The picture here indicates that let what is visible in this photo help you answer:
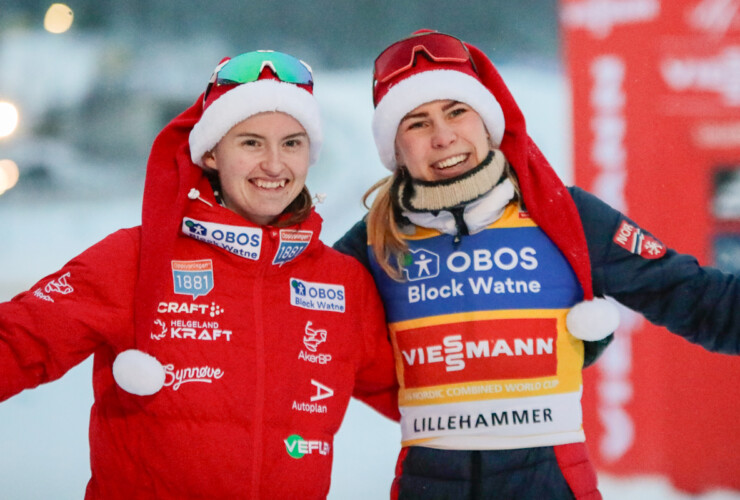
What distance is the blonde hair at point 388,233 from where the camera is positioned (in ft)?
6.57

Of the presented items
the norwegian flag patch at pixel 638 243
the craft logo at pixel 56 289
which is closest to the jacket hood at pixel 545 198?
the norwegian flag patch at pixel 638 243

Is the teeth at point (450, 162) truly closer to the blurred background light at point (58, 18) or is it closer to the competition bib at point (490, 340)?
the competition bib at point (490, 340)

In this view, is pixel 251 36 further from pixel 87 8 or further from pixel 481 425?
pixel 481 425

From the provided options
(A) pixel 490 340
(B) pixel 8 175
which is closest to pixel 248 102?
(A) pixel 490 340

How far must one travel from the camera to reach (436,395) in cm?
187

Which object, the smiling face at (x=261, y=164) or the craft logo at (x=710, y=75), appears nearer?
the smiling face at (x=261, y=164)

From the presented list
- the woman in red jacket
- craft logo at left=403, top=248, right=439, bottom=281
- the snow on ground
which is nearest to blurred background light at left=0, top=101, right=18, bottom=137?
the snow on ground

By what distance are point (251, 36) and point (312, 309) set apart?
200 centimetres

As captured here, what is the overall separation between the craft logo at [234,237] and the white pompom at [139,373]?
0.30 meters

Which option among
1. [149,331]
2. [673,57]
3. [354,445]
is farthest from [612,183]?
[149,331]

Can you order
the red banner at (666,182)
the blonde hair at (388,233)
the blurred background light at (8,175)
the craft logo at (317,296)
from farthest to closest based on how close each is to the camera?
the blurred background light at (8,175) < the red banner at (666,182) < the blonde hair at (388,233) < the craft logo at (317,296)

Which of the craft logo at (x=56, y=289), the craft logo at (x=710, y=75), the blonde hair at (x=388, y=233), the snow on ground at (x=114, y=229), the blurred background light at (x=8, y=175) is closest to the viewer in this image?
the craft logo at (x=56, y=289)

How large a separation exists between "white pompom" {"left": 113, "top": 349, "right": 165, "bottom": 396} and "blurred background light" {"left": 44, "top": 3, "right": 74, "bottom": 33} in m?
2.33

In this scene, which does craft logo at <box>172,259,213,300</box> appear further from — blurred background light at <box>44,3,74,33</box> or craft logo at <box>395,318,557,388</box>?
blurred background light at <box>44,3,74,33</box>
